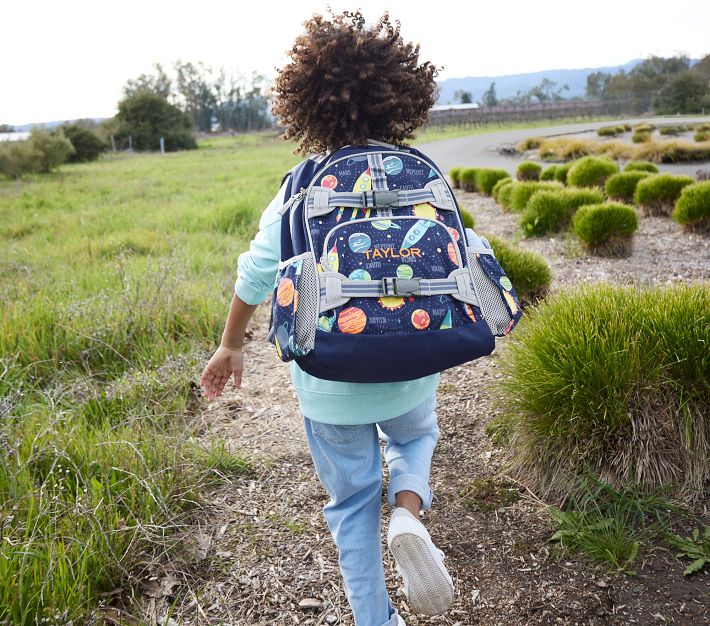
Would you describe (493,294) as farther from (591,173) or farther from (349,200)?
(591,173)

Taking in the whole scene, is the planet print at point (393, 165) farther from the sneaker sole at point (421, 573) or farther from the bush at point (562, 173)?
the bush at point (562, 173)

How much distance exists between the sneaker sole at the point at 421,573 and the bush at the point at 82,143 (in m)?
34.7

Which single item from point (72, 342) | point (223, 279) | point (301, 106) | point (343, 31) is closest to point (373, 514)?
point (301, 106)

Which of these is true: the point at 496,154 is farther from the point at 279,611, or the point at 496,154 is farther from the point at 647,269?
the point at 279,611

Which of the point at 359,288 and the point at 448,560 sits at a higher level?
the point at 359,288

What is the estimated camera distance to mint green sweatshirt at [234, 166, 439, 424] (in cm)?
155

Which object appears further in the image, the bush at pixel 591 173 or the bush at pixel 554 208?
the bush at pixel 591 173

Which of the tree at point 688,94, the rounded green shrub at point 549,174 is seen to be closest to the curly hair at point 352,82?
the rounded green shrub at point 549,174

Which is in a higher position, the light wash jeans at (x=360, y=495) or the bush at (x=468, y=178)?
the bush at (x=468, y=178)

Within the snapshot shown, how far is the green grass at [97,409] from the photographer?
1.86m

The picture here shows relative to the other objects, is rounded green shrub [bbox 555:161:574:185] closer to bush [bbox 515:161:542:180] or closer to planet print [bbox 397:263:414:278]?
bush [bbox 515:161:542:180]

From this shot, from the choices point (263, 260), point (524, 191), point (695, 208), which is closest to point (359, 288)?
point (263, 260)

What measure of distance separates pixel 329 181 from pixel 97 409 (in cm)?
210

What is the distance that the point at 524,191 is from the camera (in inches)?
303
